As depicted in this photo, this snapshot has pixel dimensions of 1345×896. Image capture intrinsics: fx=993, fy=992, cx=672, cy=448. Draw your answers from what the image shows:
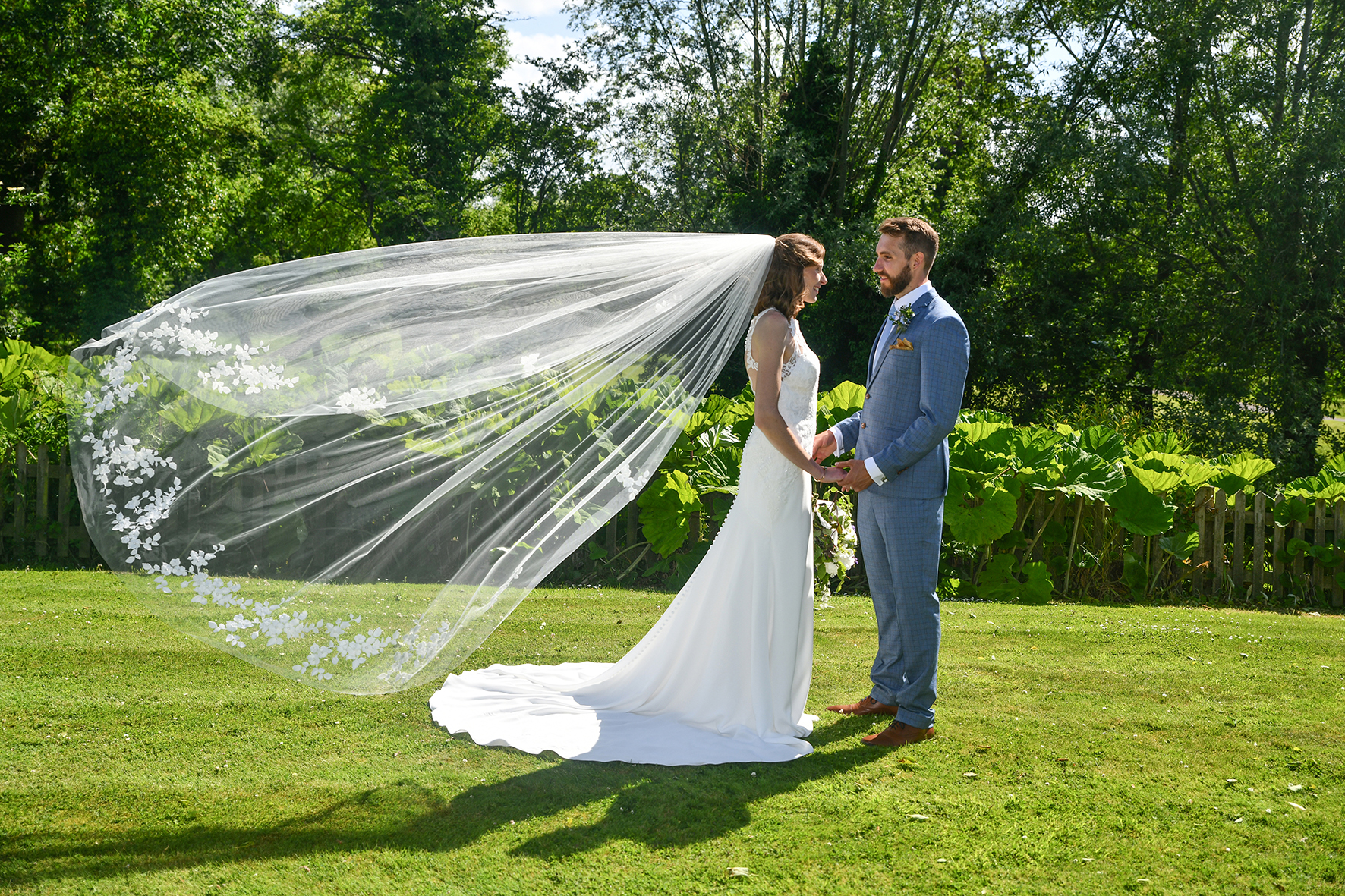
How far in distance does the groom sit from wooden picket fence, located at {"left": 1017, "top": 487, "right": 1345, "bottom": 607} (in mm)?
4320

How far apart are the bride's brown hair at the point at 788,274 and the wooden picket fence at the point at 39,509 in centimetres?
624

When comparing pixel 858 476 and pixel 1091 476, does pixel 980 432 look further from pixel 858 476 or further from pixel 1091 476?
pixel 858 476

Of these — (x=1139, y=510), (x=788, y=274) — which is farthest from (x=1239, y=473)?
(x=788, y=274)

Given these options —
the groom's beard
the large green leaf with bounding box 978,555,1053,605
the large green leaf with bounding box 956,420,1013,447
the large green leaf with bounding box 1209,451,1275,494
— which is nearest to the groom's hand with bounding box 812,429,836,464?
the groom's beard

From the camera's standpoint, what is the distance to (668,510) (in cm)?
788

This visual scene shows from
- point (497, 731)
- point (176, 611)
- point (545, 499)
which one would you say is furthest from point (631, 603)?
point (176, 611)

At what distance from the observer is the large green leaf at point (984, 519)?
25.9 feet

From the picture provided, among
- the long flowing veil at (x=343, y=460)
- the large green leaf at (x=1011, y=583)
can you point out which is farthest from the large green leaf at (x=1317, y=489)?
the long flowing veil at (x=343, y=460)

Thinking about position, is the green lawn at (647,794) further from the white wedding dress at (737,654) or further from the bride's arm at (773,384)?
the bride's arm at (773,384)

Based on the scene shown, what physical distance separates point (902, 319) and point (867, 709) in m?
1.88

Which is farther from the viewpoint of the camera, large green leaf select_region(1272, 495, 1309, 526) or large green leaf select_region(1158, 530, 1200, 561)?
large green leaf select_region(1272, 495, 1309, 526)

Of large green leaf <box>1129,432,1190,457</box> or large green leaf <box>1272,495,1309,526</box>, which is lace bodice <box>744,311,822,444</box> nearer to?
large green leaf <box>1129,432,1190,457</box>

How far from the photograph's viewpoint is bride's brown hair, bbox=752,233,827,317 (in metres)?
4.42

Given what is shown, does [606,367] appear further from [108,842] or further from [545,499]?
[108,842]
